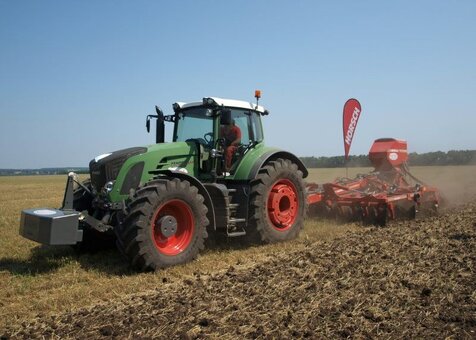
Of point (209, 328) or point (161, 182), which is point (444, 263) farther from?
point (161, 182)

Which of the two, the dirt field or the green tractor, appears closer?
the dirt field

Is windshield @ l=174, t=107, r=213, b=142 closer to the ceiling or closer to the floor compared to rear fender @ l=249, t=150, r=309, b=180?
closer to the ceiling

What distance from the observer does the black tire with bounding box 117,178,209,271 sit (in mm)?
5191

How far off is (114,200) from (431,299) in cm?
388

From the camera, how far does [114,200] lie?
5711 mm

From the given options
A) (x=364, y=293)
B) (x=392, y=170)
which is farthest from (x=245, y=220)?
(x=392, y=170)

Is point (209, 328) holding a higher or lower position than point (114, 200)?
lower

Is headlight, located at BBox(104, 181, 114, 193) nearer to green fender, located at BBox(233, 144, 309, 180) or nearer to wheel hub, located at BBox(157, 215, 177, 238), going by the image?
wheel hub, located at BBox(157, 215, 177, 238)

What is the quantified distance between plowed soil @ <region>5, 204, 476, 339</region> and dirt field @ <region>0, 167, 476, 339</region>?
0.04 ft

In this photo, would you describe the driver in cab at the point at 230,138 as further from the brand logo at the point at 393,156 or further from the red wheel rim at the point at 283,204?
the brand logo at the point at 393,156

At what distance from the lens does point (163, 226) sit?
555cm

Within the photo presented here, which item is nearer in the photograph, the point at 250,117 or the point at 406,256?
the point at 406,256

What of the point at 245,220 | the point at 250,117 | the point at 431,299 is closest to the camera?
the point at 431,299

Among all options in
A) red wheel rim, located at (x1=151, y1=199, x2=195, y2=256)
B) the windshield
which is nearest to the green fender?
the windshield
